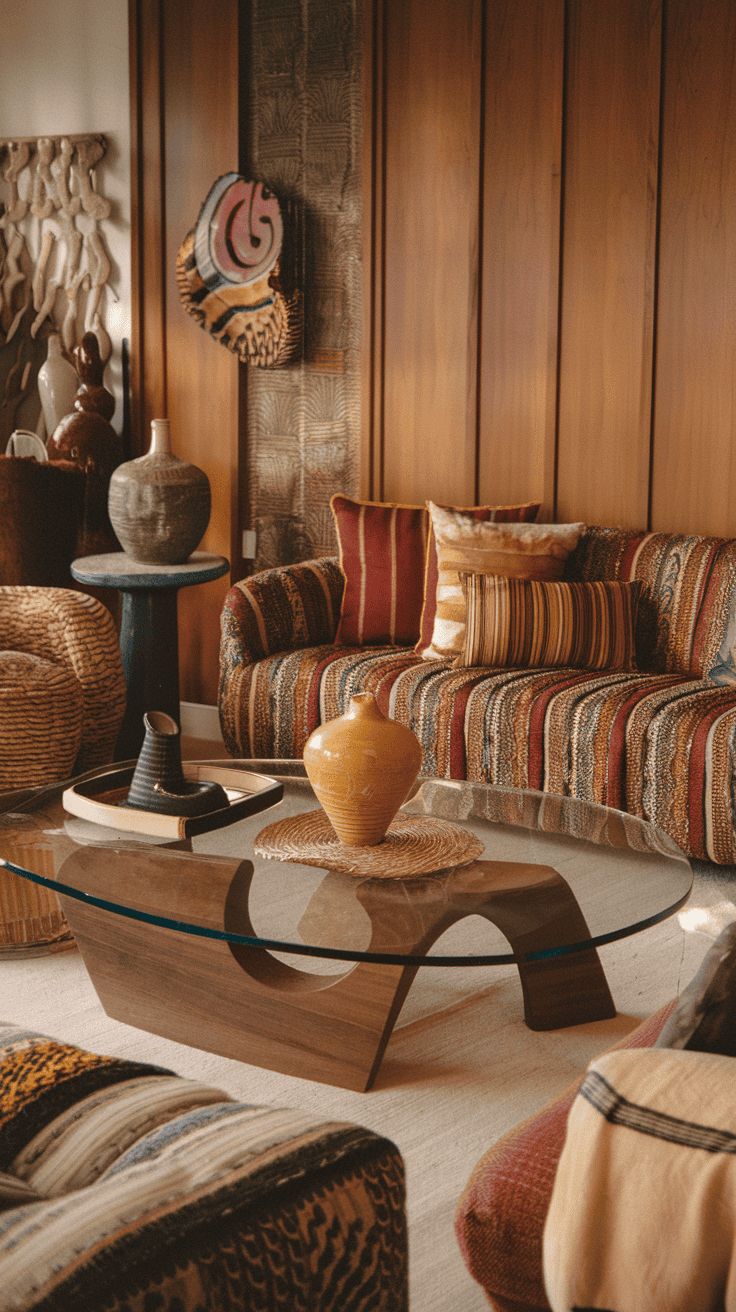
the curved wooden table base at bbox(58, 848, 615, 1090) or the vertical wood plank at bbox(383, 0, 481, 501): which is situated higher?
the vertical wood plank at bbox(383, 0, 481, 501)

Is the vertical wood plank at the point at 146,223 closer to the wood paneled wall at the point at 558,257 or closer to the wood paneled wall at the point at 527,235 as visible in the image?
the wood paneled wall at the point at 527,235

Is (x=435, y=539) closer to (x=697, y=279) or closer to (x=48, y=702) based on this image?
(x=697, y=279)

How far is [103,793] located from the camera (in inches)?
108

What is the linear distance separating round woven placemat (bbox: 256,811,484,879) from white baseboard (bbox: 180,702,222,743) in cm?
239

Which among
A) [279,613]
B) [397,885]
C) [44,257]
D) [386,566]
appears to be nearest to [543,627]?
[386,566]

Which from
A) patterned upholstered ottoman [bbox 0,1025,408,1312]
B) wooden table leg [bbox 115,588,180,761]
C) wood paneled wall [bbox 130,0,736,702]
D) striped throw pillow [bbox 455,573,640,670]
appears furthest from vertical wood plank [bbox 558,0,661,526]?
patterned upholstered ottoman [bbox 0,1025,408,1312]

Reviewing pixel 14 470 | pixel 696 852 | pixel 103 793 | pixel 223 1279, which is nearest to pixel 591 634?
pixel 696 852

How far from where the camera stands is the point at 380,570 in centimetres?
422

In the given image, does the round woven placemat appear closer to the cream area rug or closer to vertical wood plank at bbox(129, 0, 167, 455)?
the cream area rug

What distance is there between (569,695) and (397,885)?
1412 millimetres

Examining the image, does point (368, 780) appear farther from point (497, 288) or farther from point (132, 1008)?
point (497, 288)

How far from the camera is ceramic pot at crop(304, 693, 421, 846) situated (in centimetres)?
235

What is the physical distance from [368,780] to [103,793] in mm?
644

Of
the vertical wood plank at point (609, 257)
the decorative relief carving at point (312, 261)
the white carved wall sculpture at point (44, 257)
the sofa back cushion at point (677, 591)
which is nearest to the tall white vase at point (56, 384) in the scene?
the white carved wall sculpture at point (44, 257)
